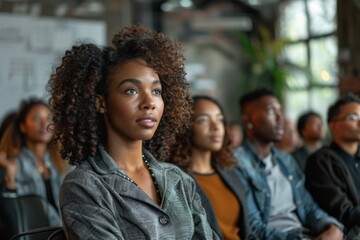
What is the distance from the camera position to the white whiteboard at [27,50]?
23.0 feet

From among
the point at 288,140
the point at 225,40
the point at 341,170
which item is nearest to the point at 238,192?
the point at 341,170

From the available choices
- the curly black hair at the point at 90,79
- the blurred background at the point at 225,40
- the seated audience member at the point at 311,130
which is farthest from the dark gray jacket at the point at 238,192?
the blurred background at the point at 225,40

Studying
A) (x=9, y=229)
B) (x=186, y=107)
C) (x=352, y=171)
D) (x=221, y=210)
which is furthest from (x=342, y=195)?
(x=9, y=229)

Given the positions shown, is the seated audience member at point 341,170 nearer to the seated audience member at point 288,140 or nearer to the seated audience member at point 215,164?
the seated audience member at point 215,164

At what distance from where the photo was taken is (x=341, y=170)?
3529mm

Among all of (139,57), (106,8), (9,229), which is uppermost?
(106,8)

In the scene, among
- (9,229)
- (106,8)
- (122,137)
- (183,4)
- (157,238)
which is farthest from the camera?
(183,4)

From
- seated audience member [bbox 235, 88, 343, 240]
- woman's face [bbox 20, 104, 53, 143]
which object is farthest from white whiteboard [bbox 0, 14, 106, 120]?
seated audience member [bbox 235, 88, 343, 240]

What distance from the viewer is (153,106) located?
2.09m

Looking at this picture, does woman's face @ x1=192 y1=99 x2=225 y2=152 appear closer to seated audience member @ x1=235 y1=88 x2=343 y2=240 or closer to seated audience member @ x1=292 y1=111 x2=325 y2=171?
seated audience member @ x1=235 y1=88 x2=343 y2=240

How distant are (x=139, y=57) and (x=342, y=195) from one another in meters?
1.75

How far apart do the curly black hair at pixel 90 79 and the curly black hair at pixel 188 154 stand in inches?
40.1

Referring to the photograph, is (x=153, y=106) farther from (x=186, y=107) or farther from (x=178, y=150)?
(x=178, y=150)

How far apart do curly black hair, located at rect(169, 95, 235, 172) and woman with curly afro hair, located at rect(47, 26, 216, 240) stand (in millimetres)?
986
